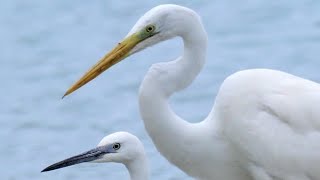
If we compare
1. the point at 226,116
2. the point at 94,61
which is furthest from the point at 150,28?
the point at 94,61

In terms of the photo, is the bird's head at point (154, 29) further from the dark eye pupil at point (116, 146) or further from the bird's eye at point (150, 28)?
the dark eye pupil at point (116, 146)

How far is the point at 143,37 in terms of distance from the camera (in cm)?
630

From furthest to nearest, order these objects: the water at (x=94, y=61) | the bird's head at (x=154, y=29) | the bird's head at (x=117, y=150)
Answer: the water at (x=94, y=61), the bird's head at (x=117, y=150), the bird's head at (x=154, y=29)

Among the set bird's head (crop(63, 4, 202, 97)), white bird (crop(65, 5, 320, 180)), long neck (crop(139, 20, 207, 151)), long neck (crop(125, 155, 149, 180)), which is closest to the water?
long neck (crop(125, 155, 149, 180))

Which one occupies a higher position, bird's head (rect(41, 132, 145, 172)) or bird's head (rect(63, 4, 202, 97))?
bird's head (rect(63, 4, 202, 97))

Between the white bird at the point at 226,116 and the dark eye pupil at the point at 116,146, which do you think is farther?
the dark eye pupil at the point at 116,146

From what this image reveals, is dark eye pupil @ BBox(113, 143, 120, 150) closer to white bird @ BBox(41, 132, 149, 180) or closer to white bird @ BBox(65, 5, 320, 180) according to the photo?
white bird @ BBox(41, 132, 149, 180)

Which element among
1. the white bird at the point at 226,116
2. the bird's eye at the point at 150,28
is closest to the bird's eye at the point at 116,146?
the white bird at the point at 226,116

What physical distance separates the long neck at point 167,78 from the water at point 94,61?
308 centimetres

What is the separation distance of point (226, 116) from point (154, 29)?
23.6 inches

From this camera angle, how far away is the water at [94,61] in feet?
33.4

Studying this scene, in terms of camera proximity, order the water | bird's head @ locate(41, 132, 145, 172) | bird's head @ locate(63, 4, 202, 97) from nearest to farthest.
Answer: bird's head @ locate(63, 4, 202, 97) < bird's head @ locate(41, 132, 145, 172) < the water

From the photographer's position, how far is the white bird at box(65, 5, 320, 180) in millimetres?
6352

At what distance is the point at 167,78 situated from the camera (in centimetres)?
635
